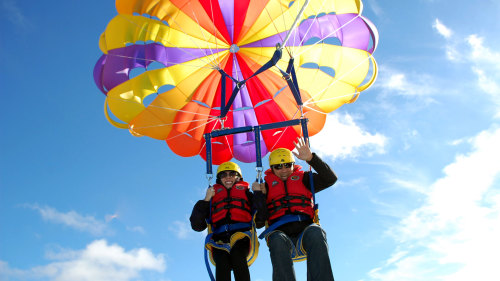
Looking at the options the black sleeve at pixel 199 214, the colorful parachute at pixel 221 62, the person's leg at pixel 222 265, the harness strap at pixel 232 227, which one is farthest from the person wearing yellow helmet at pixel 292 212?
the colorful parachute at pixel 221 62

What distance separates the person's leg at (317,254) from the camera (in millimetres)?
3812

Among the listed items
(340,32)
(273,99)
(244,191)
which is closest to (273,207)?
(244,191)

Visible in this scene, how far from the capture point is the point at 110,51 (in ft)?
22.1

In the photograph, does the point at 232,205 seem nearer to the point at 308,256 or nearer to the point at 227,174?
the point at 227,174

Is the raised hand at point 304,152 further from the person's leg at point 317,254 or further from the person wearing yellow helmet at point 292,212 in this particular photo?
the person's leg at point 317,254

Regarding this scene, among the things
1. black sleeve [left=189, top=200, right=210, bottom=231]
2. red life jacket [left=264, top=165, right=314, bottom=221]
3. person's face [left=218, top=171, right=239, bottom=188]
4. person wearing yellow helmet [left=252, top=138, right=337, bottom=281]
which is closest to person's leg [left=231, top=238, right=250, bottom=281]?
person wearing yellow helmet [left=252, top=138, right=337, bottom=281]

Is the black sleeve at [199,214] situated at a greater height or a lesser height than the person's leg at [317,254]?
greater

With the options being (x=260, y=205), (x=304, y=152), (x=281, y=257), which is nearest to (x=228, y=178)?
(x=260, y=205)

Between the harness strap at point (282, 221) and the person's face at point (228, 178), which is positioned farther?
the person's face at point (228, 178)

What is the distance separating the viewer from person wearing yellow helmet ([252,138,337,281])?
3.95 m

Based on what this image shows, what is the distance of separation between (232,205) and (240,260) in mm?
729

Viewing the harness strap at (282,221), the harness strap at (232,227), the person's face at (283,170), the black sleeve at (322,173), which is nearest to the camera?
the harness strap at (282,221)

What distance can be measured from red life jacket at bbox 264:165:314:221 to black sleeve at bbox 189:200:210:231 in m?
0.78

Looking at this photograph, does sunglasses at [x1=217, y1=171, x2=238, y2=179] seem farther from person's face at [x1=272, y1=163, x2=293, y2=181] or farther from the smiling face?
person's face at [x1=272, y1=163, x2=293, y2=181]
